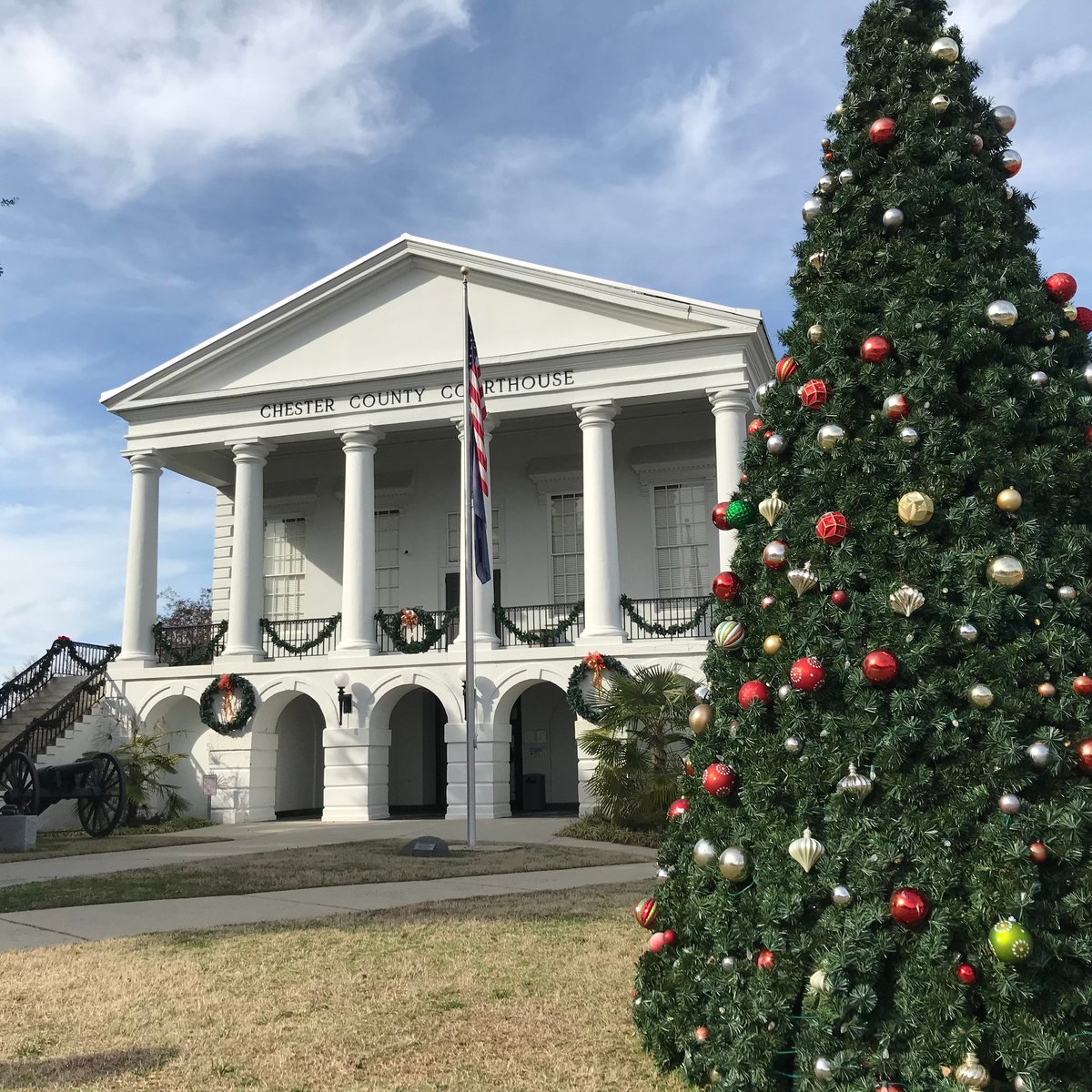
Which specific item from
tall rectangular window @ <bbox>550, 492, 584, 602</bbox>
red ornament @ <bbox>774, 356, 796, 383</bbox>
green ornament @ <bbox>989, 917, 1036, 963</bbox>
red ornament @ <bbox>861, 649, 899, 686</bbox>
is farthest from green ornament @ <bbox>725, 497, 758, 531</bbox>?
tall rectangular window @ <bbox>550, 492, 584, 602</bbox>

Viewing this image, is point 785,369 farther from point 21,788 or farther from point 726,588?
point 21,788

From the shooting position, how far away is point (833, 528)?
3.98m

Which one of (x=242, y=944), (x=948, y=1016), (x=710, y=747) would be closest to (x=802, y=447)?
(x=710, y=747)

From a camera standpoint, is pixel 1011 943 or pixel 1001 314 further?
pixel 1001 314

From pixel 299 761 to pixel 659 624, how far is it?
10081 millimetres

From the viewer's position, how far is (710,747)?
4.29 m

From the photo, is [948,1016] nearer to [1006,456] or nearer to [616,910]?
[1006,456]

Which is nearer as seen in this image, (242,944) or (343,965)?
(343,965)

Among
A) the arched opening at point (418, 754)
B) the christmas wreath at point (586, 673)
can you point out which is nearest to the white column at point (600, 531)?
the christmas wreath at point (586, 673)

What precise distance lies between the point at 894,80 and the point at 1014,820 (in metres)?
3.10

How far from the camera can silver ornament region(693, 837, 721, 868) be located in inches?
159

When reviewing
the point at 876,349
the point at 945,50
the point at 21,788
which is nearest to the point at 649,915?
the point at 876,349

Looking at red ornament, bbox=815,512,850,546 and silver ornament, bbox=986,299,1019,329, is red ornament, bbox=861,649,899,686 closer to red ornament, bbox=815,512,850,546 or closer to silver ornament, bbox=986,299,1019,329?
red ornament, bbox=815,512,850,546

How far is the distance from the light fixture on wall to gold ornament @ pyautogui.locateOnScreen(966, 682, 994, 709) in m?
20.1
